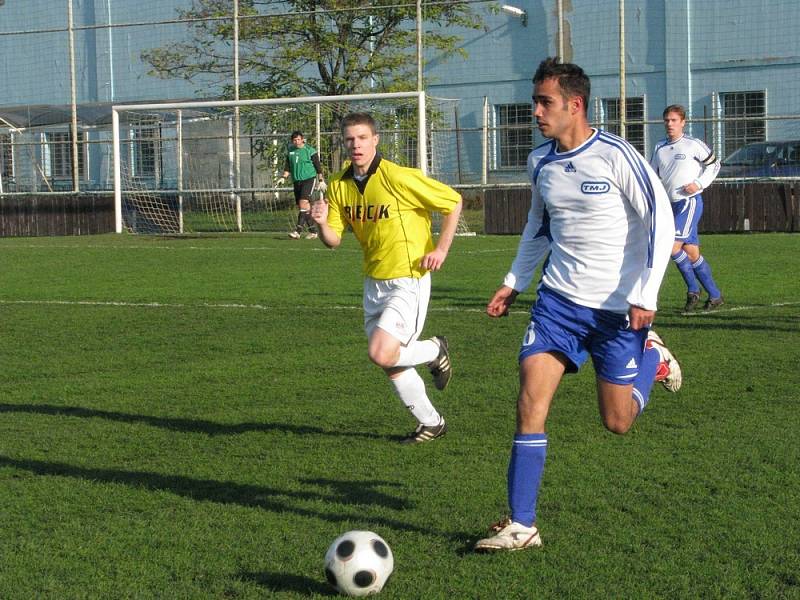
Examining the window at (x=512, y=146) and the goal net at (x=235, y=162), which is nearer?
the goal net at (x=235, y=162)

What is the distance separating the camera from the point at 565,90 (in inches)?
195

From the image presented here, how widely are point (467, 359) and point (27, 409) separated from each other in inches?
132

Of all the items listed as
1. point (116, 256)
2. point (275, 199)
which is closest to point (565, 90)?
point (116, 256)

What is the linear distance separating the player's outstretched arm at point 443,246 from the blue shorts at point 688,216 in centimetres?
570

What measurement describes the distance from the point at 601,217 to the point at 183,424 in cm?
328

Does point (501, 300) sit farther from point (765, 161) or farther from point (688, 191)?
point (765, 161)

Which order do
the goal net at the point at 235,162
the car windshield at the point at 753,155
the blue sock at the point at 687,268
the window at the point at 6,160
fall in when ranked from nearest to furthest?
the blue sock at the point at 687,268 < the car windshield at the point at 753,155 < the goal net at the point at 235,162 < the window at the point at 6,160

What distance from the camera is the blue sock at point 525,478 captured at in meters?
4.75

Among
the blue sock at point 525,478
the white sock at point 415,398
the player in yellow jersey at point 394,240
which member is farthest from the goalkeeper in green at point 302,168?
the blue sock at point 525,478

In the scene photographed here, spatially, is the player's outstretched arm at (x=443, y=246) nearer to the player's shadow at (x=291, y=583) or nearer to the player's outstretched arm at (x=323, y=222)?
the player's outstretched arm at (x=323, y=222)

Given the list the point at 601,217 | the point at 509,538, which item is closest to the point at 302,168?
the point at 601,217

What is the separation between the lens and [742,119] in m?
24.2

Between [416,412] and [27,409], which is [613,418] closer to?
[416,412]

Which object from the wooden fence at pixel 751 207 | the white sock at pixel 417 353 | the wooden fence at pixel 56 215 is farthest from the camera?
the wooden fence at pixel 56 215
